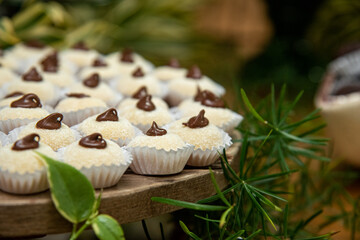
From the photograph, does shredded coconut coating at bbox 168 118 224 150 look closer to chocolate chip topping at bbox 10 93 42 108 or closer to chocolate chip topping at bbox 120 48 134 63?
chocolate chip topping at bbox 10 93 42 108

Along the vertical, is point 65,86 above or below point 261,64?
above

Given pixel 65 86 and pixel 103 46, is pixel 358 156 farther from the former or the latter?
pixel 103 46

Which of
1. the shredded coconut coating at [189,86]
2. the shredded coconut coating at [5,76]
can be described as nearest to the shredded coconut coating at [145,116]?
the shredded coconut coating at [189,86]

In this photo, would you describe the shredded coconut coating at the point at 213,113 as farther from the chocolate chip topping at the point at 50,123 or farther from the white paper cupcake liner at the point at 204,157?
the chocolate chip topping at the point at 50,123

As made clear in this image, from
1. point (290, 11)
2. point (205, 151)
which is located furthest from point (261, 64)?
point (205, 151)

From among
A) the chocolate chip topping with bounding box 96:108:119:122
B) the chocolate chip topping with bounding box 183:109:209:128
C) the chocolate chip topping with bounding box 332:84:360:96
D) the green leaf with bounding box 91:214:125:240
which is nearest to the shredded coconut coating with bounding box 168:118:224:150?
the chocolate chip topping with bounding box 183:109:209:128

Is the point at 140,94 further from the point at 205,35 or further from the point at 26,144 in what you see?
the point at 205,35

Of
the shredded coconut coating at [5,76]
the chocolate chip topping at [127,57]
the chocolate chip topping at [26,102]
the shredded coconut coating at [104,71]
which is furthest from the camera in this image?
the chocolate chip topping at [127,57]
